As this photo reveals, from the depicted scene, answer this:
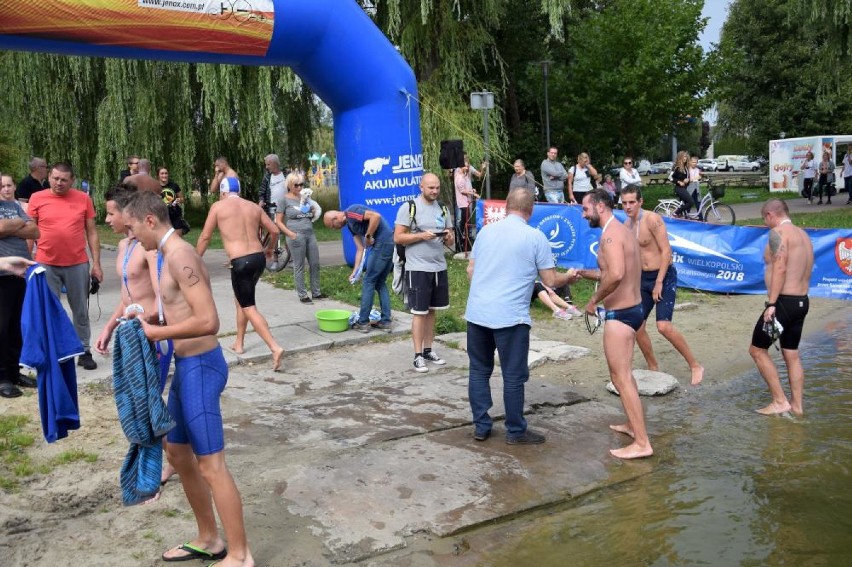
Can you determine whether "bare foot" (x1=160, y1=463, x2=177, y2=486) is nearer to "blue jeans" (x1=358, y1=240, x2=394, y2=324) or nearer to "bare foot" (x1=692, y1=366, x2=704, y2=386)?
"blue jeans" (x1=358, y1=240, x2=394, y2=324)

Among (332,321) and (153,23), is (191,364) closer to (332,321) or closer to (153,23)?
(332,321)

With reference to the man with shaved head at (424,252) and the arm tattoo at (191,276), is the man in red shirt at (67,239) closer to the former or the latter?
the man with shaved head at (424,252)

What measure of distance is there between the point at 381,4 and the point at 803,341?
462 inches

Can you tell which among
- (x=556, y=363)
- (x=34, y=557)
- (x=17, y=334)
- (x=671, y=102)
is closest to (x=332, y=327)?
(x=556, y=363)

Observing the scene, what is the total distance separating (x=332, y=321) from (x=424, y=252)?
1.90m

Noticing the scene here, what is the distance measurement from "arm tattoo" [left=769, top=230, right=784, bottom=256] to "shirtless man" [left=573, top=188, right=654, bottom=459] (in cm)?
135

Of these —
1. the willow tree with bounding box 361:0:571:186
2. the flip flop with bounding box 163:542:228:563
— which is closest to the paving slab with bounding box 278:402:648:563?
the flip flop with bounding box 163:542:228:563

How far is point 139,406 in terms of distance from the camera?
149 inches

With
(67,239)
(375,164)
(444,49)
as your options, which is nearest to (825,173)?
(444,49)

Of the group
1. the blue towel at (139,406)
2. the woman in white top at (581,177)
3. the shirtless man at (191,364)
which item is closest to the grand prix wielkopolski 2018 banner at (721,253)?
the woman in white top at (581,177)

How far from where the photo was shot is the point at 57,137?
18.9 meters

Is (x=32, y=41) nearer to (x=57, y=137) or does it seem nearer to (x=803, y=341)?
(x=803, y=341)

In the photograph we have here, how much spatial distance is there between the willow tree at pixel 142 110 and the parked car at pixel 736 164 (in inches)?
1687

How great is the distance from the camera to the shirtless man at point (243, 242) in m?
→ 7.47
